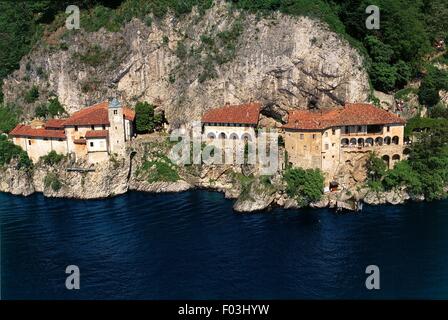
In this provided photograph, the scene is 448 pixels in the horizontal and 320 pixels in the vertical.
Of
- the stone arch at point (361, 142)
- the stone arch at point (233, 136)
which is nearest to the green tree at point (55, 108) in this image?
the stone arch at point (233, 136)

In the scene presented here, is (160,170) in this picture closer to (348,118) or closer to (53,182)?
(53,182)

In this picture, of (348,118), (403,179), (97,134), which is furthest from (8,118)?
(403,179)

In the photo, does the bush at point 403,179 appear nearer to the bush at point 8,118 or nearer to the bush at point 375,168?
→ the bush at point 375,168

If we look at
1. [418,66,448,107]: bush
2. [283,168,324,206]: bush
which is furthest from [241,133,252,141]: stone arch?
[418,66,448,107]: bush

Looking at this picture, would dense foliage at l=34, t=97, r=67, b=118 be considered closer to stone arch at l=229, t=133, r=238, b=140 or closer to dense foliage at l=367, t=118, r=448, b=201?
A: stone arch at l=229, t=133, r=238, b=140
